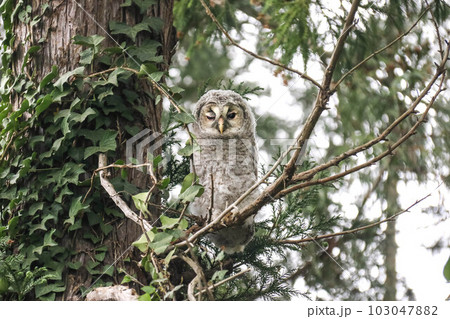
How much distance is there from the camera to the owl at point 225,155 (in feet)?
11.3

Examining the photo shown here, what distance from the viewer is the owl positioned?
344cm

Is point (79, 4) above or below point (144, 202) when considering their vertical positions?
above

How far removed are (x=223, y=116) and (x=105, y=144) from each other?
3.98ft

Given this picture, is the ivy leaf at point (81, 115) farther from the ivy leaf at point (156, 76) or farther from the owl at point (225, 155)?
the owl at point (225, 155)

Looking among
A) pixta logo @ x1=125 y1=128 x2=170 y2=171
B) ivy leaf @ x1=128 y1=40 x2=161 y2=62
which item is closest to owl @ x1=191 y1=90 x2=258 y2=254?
pixta logo @ x1=125 y1=128 x2=170 y2=171

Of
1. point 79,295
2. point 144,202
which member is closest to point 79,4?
point 144,202

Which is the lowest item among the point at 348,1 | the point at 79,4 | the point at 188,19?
the point at 79,4

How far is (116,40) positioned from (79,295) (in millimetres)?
1253

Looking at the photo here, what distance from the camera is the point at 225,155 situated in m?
3.59

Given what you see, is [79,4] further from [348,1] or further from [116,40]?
[348,1]

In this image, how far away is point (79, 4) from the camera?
279cm
